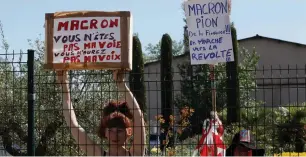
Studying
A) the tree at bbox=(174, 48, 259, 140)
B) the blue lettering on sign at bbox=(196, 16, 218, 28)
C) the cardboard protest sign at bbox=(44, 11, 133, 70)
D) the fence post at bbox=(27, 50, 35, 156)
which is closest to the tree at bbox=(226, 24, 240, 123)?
the tree at bbox=(174, 48, 259, 140)

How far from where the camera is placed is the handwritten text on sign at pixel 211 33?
6.35 m

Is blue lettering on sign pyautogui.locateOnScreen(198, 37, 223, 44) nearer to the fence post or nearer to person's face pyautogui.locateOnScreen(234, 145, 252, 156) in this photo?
person's face pyautogui.locateOnScreen(234, 145, 252, 156)

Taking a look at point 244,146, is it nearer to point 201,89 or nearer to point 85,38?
point 201,89

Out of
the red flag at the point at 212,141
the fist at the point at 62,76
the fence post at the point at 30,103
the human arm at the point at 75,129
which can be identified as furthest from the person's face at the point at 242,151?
the fence post at the point at 30,103

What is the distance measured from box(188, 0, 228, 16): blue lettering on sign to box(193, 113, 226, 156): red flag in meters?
1.07

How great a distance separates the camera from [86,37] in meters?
5.61

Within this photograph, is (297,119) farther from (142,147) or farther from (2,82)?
(142,147)

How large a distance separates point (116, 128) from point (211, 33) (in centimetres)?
183

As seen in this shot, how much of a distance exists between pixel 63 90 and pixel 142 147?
84cm

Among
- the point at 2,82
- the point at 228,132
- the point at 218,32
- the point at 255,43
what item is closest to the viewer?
the point at 218,32

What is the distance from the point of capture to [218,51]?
6371 mm

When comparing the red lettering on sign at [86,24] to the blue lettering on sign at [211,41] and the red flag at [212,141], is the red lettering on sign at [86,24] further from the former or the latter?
the red flag at [212,141]

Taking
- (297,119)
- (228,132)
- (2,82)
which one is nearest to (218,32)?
(2,82)

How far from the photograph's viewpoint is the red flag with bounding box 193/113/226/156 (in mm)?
6136
